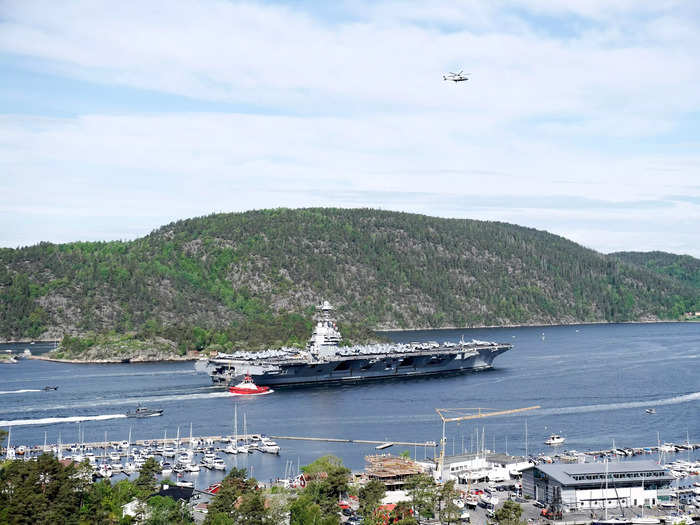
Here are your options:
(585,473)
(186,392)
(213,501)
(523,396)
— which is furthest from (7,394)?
(585,473)

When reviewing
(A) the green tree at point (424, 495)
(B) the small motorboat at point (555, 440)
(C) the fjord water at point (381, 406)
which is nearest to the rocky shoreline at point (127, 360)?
(C) the fjord water at point (381, 406)

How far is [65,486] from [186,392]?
62.4 meters

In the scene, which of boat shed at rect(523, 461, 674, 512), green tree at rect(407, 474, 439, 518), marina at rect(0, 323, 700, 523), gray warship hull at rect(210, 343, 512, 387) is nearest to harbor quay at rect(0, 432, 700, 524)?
boat shed at rect(523, 461, 674, 512)

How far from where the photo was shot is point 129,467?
72.9 m

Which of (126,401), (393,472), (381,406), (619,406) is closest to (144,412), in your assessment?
(126,401)

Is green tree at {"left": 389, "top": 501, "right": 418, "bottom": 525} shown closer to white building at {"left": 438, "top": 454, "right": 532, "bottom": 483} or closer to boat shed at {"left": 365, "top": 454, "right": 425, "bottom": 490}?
boat shed at {"left": 365, "top": 454, "right": 425, "bottom": 490}

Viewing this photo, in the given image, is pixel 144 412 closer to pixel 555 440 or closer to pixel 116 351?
pixel 555 440

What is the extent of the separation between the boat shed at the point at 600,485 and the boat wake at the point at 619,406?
3652cm

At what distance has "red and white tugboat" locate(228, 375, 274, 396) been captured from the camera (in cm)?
11562

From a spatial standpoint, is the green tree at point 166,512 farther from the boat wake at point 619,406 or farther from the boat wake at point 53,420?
the boat wake at point 619,406

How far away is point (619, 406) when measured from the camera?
102 m

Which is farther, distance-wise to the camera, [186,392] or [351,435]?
[186,392]

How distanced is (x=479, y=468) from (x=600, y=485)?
459 inches

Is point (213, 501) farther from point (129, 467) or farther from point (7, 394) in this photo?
point (7, 394)
